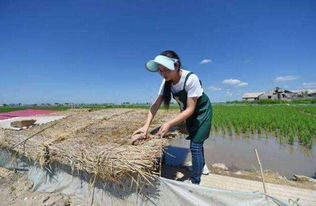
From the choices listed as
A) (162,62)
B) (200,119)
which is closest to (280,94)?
(200,119)

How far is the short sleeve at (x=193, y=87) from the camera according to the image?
1.81 meters

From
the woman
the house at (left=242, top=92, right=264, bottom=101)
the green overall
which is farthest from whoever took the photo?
the house at (left=242, top=92, right=264, bottom=101)

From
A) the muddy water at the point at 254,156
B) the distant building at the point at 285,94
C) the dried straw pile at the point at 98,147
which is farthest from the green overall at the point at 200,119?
the distant building at the point at 285,94

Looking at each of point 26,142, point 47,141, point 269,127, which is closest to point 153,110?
point 47,141

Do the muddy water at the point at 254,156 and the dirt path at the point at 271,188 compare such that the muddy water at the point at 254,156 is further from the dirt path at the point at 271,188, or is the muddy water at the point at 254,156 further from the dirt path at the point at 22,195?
the dirt path at the point at 22,195

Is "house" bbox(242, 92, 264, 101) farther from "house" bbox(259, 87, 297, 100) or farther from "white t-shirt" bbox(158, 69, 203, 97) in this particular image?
"white t-shirt" bbox(158, 69, 203, 97)

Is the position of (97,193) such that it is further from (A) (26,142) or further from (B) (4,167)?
(B) (4,167)

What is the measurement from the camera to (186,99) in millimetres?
2008

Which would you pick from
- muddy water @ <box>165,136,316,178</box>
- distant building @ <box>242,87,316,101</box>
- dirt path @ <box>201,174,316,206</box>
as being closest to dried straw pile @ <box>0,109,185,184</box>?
dirt path @ <box>201,174,316,206</box>

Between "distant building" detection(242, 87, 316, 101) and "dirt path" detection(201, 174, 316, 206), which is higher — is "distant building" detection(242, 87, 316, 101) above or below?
above

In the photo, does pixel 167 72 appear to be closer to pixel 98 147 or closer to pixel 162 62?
pixel 162 62

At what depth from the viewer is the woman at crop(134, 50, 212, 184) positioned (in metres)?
1.81

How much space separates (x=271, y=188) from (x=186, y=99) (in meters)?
1.57

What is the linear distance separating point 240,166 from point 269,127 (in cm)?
530
